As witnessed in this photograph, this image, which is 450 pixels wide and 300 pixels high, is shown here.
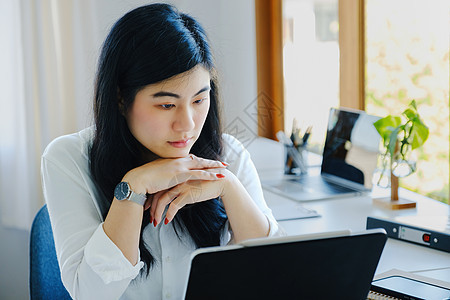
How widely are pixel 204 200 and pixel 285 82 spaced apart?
189cm

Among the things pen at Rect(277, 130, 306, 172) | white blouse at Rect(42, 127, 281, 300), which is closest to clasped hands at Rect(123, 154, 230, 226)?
white blouse at Rect(42, 127, 281, 300)

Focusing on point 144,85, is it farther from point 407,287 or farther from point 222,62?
point 222,62

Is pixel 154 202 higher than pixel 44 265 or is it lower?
higher

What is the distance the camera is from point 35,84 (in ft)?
7.82

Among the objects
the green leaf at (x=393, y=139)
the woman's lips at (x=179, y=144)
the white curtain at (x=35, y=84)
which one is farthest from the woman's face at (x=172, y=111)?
the white curtain at (x=35, y=84)

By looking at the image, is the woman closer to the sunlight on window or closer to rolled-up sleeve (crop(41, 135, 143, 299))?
rolled-up sleeve (crop(41, 135, 143, 299))

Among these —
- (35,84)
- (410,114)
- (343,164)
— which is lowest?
(343,164)

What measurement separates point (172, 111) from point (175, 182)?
0.17m

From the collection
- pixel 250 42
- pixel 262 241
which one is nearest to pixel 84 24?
pixel 250 42

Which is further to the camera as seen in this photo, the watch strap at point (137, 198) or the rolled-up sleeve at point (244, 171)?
the rolled-up sleeve at point (244, 171)

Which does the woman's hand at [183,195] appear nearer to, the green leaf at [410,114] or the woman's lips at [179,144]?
the woman's lips at [179,144]

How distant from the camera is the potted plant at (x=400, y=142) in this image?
1.80m

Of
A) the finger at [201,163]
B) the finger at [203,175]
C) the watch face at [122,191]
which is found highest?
the finger at [201,163]

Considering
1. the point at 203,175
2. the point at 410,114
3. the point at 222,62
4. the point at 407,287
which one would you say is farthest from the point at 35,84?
the point at 407,287
